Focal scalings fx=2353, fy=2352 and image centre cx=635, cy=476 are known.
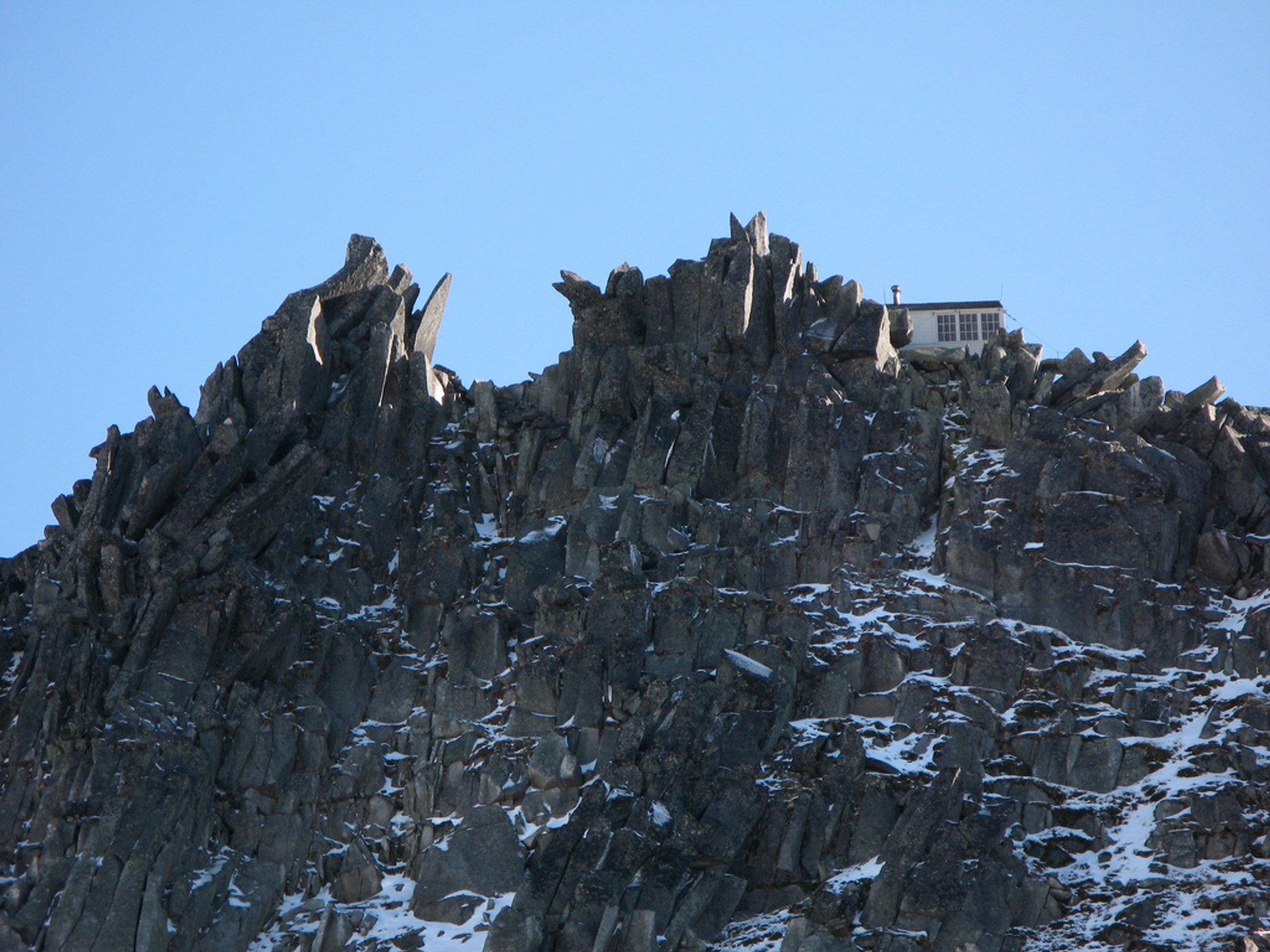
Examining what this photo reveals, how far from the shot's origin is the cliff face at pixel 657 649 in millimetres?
75250

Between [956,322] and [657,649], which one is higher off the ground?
[956,322]

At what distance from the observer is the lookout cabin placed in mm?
98062

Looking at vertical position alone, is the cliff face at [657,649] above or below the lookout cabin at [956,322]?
below

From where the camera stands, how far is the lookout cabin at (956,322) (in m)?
98.1

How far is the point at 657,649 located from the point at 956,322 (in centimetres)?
2452

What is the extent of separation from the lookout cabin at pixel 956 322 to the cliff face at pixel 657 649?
591cm

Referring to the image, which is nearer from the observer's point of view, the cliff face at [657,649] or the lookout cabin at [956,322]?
the cliff face at [657,649]

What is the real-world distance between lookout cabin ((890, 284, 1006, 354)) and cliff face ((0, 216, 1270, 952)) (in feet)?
19.4

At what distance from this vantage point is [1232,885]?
72.9 m

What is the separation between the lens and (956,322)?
98.6 metres

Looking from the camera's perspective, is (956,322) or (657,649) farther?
(956,322)

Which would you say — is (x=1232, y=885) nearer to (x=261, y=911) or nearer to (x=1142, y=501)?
(x=1142, y=501)

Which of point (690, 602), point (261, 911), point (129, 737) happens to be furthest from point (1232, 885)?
point (129, 737)

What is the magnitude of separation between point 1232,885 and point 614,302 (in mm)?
33102
